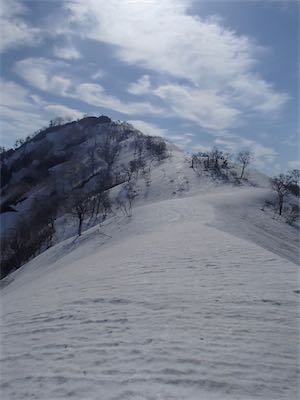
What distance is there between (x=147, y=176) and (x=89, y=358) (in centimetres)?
6498

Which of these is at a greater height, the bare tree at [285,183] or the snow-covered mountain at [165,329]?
the bare tree at [285,183]

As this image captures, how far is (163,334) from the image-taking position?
6598 millimetres

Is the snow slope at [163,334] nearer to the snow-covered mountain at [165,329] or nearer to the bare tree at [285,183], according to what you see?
the snow-covered mountain at [165,329]

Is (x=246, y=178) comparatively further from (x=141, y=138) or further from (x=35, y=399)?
(x=35, y=399)

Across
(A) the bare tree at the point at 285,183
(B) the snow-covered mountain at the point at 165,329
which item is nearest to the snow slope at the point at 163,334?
(B) the snow-covered mountain at the point at 165,329

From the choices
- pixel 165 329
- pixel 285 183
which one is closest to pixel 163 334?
pixel 165 329

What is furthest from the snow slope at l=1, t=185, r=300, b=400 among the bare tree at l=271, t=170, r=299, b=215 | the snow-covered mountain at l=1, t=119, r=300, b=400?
the bare tree at l=271, t=170, r=299, b=215

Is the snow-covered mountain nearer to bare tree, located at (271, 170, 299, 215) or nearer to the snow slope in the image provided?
the snow slope

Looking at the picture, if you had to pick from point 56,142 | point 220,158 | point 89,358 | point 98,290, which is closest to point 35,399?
point 89,358

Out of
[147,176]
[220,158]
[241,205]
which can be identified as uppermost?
[220,158]

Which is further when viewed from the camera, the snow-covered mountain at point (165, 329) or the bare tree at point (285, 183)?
the bare tree at point (285, 183)

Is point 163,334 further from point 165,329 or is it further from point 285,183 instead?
point 285,183

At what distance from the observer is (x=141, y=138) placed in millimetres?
110312

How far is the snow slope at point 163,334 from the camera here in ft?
17.2
